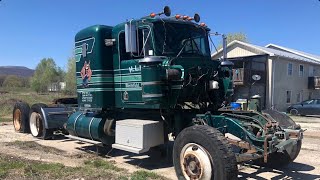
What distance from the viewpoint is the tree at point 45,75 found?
83.9 m

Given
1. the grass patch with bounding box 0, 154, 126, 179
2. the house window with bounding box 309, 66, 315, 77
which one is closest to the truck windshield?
the grass patch with bounding box 0, 154, 126, 179

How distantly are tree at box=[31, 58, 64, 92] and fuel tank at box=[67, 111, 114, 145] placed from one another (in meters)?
73.4

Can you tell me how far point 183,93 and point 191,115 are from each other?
0.51 m

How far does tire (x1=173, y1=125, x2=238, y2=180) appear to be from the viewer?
20.8 ft

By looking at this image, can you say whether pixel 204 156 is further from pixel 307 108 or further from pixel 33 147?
pixel 307 108

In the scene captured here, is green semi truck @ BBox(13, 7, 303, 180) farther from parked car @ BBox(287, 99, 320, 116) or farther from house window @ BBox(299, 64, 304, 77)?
house window @ BBox(299, 64, 304, 77)

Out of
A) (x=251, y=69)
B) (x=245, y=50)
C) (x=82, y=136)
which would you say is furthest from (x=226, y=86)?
(x=245, y=50)

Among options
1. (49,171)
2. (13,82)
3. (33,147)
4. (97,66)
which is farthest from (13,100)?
(13,82)

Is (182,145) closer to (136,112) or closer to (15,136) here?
(136,112)

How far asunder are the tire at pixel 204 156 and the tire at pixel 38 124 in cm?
690

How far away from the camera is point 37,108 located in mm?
13422

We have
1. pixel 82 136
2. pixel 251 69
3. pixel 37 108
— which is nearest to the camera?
pixel 82 136

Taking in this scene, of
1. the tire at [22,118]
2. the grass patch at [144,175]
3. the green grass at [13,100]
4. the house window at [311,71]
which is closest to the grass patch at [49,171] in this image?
the grass patch at [144,175]

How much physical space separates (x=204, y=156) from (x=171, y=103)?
185 cm
